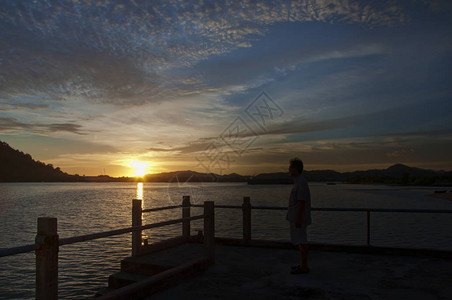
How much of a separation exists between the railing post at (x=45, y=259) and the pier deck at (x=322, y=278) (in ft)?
5.98

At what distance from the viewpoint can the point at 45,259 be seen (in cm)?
364

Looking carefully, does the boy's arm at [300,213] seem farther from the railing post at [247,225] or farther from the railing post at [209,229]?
the railing post at [247,225]

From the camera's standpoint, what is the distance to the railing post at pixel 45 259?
3615mm

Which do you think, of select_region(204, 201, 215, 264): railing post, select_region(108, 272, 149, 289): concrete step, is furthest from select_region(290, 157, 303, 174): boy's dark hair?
select_region(108, 272, 149, 289): concrete step

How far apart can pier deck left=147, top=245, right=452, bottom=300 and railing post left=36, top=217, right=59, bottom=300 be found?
5.98ft

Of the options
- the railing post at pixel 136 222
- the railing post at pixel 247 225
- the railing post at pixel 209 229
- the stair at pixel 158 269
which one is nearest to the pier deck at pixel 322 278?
the stair at pixel 158 269

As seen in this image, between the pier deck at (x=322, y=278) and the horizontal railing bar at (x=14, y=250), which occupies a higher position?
the horizontal railing bar at (x=14, y=250)

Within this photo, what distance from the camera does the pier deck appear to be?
5.22 m

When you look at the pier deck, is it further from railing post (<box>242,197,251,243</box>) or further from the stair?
railing post (<box>242,197,251,243</box>)

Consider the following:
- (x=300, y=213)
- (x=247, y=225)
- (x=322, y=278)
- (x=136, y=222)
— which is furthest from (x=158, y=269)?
(x=322, y=278)

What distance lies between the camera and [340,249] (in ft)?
27.1

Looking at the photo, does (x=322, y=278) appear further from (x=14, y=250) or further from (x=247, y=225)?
(x=14, y=250)

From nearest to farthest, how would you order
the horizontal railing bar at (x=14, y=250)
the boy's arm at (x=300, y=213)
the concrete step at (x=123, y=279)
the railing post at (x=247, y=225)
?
the horizontal railing bar at (x=14, y=250) → the boy's arm at (x=300, y=213) → the concrete step at (x=123, y=279) → the railing post at (x=247, y=225)

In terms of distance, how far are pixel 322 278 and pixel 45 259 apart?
452 cm
